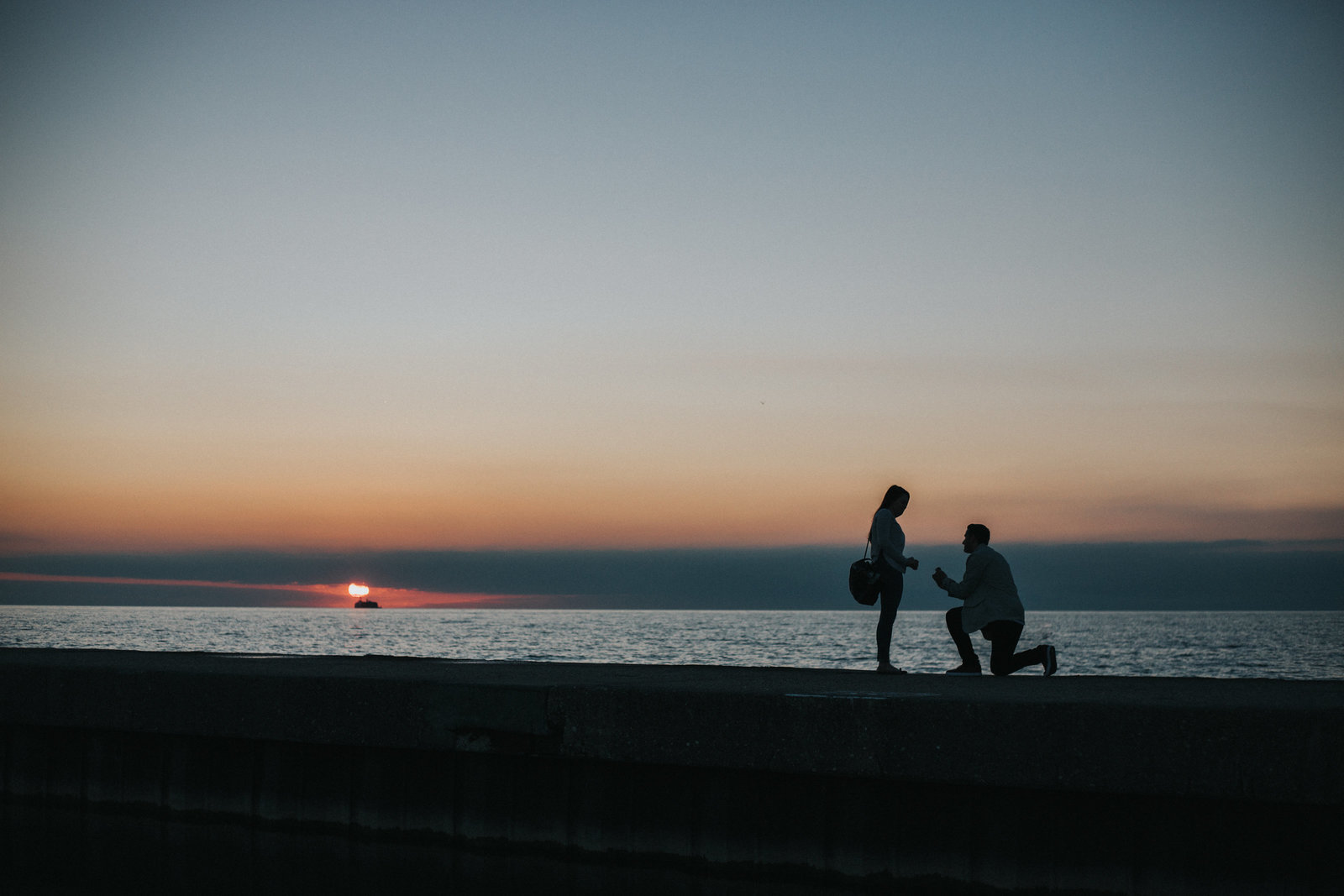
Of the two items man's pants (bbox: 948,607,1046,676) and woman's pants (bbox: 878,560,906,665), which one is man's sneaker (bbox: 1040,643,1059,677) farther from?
woman's pants (bbox: 878,560,906,665)

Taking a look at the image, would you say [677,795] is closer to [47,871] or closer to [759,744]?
[759,744]

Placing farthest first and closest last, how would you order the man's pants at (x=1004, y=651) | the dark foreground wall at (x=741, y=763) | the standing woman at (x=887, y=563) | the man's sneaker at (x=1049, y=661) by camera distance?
the standing woman at (x=887, y=563)
the man's pants at (x=1004, y=651)
the man's sneaker at (x=1049, y=661)
the dark foreground wall at (x=741, y=763)

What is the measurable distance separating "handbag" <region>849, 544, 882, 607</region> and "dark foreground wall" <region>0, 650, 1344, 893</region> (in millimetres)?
1170

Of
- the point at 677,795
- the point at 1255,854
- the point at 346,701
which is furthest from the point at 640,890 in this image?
the point at 1255,854

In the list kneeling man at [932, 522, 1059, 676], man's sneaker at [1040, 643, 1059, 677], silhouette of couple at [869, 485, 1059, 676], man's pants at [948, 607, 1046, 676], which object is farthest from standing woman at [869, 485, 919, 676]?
man's sneaker at [1040, 643, 1059, 677]

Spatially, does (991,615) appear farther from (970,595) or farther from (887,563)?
(887,563)

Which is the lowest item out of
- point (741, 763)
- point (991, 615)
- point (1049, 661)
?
point (741, 763)

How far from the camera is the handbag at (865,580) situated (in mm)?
9406

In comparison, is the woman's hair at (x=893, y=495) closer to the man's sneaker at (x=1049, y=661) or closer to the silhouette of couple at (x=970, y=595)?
the silhouette of couple at (x=970, y=595)

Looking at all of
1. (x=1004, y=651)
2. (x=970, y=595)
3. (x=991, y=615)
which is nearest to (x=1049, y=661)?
(x=1004, y=651)

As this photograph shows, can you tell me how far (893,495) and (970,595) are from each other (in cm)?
110

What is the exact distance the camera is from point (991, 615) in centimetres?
902

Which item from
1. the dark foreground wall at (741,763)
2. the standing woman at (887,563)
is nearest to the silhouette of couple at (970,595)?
the standing woman at (887,563)

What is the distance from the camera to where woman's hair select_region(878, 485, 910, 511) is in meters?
9.75
